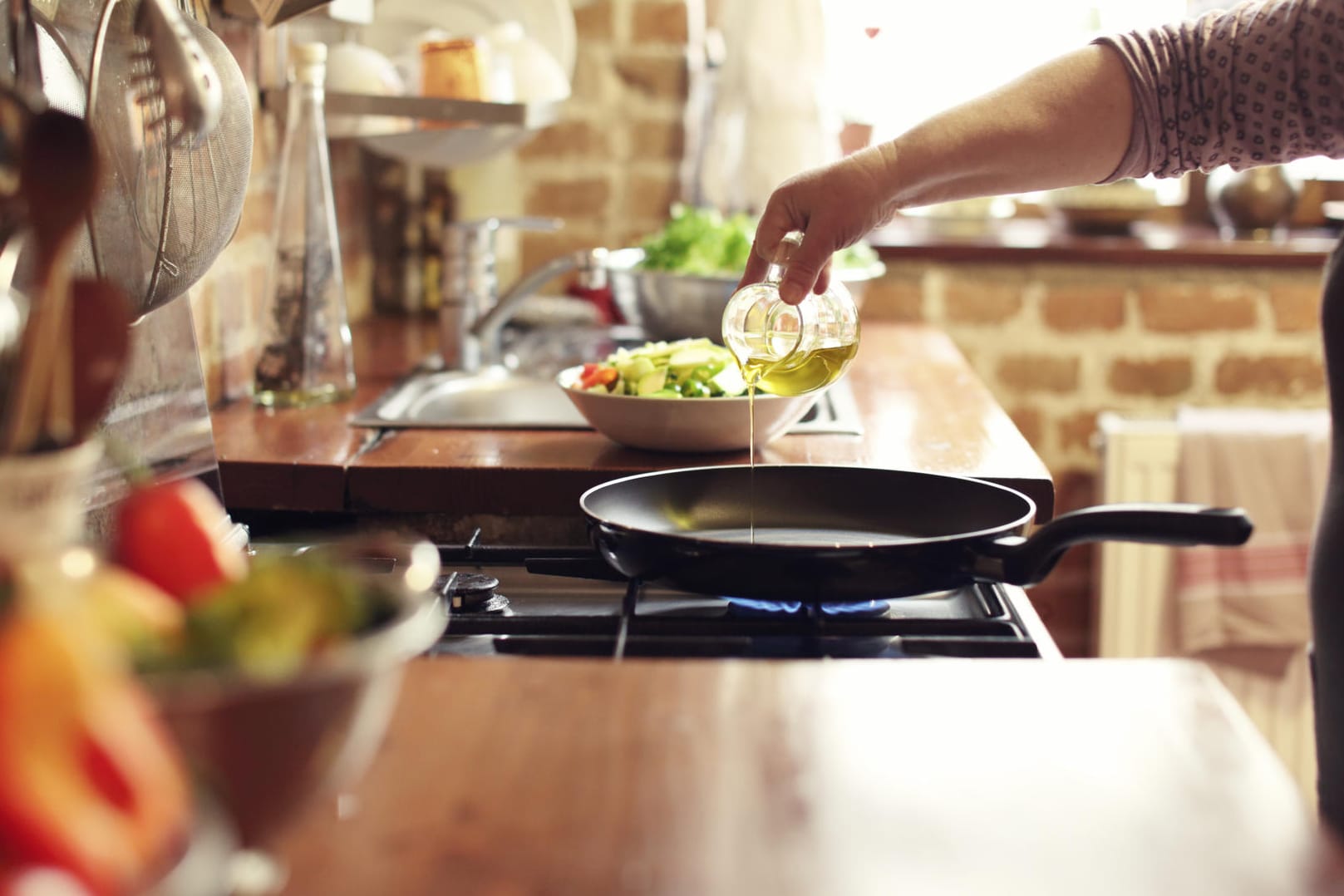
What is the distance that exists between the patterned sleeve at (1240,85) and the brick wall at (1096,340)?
4.53ft

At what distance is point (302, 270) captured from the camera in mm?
1666

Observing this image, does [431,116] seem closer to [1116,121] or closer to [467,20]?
[467,20]

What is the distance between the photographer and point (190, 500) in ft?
1.68

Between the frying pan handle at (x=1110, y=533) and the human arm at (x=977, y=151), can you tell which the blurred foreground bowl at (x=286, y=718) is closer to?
the frying pan handle at (x=1110, y=533)

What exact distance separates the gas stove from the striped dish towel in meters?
1.50

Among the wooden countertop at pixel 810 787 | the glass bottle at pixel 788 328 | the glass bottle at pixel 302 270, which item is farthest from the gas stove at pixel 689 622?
the glass bottle at pixel 302 270

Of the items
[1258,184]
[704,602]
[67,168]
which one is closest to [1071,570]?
[1258,184]

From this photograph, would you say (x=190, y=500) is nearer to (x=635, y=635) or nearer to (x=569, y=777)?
(x=569, y=777)

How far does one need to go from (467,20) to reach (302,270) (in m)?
0.83

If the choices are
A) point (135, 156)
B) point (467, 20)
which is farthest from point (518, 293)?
point (135, 156)

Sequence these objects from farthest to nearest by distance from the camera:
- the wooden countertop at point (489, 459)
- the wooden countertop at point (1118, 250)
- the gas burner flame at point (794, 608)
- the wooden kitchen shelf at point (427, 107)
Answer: the wooden countertop at point (1118, 250), the wooden kitchen shelf at point (427, 107), the wooden countertop at point (489, 459), the gas burner flame at point (794, 608)

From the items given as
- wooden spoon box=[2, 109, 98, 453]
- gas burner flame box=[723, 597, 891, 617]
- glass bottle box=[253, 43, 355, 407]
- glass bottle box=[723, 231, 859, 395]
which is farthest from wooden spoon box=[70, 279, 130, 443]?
glass bottle box=[253, 43, 355, 407]

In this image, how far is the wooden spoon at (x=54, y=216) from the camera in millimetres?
461

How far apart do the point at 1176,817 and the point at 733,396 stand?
89cm
